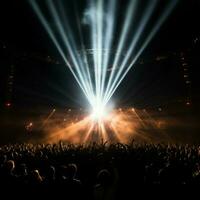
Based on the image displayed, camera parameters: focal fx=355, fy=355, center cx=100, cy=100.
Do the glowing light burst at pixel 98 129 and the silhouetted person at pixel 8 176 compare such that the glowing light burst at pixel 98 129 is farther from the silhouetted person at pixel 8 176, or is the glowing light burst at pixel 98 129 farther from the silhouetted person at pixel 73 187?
the silhouetted person at pixel 73 187

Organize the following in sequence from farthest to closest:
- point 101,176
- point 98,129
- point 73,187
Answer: point 98,129 < point 73,187 < point 101,176

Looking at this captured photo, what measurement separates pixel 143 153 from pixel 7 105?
1493 cm

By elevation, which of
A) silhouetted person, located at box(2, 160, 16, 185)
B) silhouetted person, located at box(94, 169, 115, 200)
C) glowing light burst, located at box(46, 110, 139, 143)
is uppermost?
glowing light burst, located at box(46, 110, 139, 143)

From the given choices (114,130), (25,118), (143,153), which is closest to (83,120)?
(114,130)

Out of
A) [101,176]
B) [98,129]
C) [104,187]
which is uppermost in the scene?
→ [98,129]

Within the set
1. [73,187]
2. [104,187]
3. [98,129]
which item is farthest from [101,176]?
[98,129]

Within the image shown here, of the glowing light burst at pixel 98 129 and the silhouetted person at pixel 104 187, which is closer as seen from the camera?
the silhouetted person at pixel 104 187

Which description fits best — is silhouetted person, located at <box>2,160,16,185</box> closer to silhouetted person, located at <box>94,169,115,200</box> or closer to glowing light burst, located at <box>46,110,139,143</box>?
silhouetted person, located at <box>94,169,115,200</box>

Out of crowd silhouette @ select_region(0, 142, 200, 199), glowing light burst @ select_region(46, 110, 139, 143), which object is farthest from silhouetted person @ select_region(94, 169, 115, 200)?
glowing light burst @ select_region(46, 110, 139, 143)

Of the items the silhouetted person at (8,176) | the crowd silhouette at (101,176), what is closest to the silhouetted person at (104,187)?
the crowd silhouette at (101,176)

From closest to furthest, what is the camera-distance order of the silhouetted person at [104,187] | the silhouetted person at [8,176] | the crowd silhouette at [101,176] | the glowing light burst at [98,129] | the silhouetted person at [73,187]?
the silhouetted person at [104,187] → the crowd silhouette at [101,176] → the silhouetted person at [73,187] → the silhouetted person at [8,176] → the glowing light burst at [98,129]

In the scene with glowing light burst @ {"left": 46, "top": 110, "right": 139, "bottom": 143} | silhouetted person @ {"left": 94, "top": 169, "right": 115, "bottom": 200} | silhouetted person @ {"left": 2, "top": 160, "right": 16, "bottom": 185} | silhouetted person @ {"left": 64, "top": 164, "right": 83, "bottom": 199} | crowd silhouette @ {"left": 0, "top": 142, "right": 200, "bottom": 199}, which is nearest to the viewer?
silhouetted person @ {"left": 94, "top": 169, "right": 115, "bottom": 200}

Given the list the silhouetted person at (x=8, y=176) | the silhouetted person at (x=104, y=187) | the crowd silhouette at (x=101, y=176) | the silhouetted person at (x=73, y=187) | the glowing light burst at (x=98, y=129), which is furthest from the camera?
the glowing light burst at (x=98, y=129)

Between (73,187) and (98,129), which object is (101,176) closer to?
(73,187)
